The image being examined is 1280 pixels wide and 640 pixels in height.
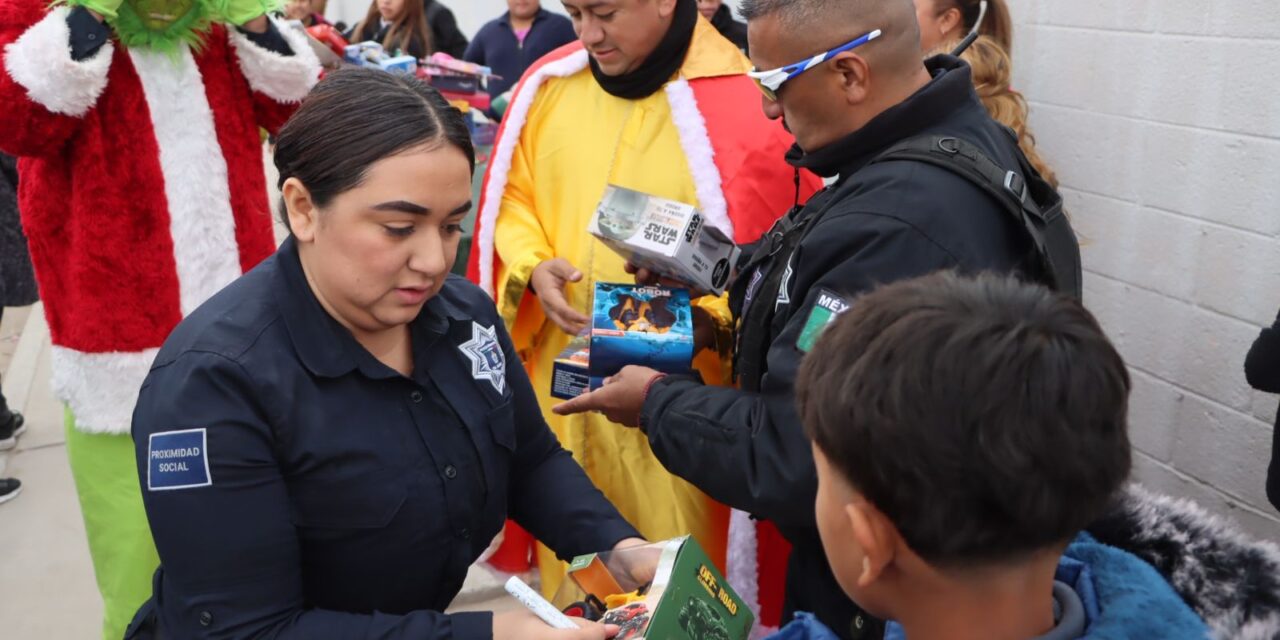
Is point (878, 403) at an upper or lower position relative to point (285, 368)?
upper

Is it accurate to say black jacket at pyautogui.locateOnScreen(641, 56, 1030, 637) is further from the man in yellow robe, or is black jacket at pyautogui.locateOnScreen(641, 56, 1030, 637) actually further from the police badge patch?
the man in yellow robe

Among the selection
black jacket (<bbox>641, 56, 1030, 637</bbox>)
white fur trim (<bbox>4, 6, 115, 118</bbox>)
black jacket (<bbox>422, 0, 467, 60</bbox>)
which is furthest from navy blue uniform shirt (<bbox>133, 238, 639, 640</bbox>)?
black jacket (<bbox>422, 0, 467, 60</bbox>)

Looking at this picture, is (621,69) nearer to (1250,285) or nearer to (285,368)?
(285,368)

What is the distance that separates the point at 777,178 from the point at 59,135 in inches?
71.3

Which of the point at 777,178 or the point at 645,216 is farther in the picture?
the point at 777,178

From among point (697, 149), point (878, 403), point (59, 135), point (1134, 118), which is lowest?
point (1134, 118)

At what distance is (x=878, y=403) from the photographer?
3.63 ft

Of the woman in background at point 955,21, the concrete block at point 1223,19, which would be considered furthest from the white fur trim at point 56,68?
the concrete block at point 1223,19

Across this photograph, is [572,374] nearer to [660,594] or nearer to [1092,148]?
[660,594]

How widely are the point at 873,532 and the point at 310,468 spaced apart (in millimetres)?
854

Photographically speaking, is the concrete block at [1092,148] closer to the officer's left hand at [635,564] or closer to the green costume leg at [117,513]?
the officer's left hand at [635,564]

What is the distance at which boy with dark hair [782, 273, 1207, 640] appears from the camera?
1.06m

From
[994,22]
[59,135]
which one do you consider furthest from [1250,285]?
[59,135]

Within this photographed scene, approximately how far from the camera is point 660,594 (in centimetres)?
156
